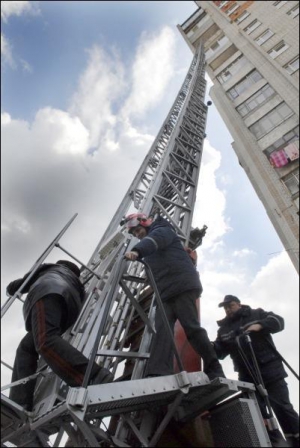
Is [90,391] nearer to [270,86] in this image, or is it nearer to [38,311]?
[38,311]

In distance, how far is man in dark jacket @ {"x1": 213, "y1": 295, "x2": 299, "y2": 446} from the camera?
3281 millimetres

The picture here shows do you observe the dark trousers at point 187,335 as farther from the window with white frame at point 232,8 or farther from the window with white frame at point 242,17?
the window with white frame at point 232,8

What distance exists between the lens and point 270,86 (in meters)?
18.8

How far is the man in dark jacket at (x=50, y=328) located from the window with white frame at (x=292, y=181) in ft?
46.9

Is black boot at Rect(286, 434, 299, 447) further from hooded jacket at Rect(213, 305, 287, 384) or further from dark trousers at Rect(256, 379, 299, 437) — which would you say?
hooded jacket at Rect(213, 305, 287, 384)

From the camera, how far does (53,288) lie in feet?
9.85

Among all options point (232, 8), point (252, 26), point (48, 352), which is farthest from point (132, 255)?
point (232, 8)

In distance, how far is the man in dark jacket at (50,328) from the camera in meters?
2.53

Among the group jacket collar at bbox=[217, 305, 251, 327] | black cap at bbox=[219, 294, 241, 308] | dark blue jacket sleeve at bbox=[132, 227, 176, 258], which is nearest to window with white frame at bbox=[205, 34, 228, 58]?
black cap at bbox=[219, 294, 241, 308]

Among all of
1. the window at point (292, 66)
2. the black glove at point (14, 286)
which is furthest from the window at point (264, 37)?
the black glove at point (14, 286)

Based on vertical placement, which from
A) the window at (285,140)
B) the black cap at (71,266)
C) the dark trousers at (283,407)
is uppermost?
the window at (285,140)

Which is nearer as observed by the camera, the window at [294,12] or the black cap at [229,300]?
the black cap at [229,300]

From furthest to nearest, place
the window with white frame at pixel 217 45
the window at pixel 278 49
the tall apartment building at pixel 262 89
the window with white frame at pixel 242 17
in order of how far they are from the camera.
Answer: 1. the window with white frame at pixel 217 45
2. the window with white frame at pixel 242 17
3. the window at pixel 278 49
4. the tall apartment building at pixel 262 89

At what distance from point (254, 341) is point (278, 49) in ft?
70.7
